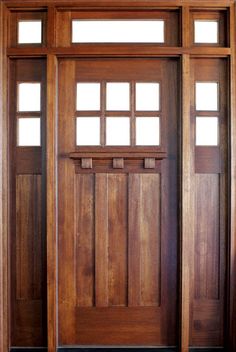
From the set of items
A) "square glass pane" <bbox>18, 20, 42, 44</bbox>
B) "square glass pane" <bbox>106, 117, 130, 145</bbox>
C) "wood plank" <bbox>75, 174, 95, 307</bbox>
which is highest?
"square glass pane" <bbox>18, 20, 42, 44</bbox>

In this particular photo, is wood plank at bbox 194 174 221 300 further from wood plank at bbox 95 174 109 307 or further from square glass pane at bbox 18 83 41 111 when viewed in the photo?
square glass pane at bbox 18 83 41 111

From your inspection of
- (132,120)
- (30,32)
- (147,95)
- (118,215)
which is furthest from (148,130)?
(30,32)

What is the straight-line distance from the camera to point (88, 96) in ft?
6.58

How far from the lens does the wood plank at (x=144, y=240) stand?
2.00m

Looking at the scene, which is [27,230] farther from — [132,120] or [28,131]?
[132,120]

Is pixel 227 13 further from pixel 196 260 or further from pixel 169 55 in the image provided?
pixel 196 260

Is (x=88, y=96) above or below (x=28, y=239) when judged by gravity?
above

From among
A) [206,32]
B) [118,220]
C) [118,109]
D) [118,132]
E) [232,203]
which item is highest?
[206,32]

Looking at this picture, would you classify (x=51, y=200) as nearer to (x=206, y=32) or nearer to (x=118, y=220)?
(x=118, y=220)

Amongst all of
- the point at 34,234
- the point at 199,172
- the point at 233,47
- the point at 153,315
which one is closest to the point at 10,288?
the point at 34,234

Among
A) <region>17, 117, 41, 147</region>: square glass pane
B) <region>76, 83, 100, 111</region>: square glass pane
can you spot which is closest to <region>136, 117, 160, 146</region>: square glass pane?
<region>76, 83, 100, 111</region>: square glass pane

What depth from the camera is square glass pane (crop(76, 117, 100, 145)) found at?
2.00m

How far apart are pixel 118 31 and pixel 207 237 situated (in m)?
1.41

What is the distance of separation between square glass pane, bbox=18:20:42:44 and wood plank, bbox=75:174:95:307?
91 centimetres
